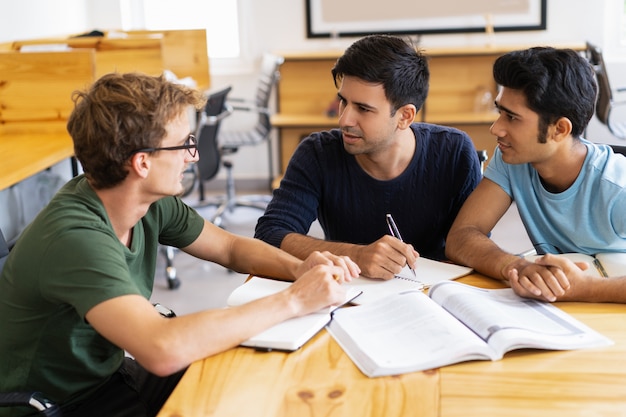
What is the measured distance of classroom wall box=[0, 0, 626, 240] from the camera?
5504mm

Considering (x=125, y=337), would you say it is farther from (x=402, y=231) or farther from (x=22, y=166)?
(x=22, y=166)

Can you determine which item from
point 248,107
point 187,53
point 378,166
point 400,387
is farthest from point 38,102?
point 400,387

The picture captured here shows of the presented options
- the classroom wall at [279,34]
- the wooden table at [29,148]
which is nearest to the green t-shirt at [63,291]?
the wooden table at [29,148]

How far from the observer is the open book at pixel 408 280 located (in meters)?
1.53

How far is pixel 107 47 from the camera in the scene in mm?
4328

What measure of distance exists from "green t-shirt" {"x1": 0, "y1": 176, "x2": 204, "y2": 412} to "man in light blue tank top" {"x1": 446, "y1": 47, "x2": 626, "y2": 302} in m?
0.79

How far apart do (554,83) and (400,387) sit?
0.92m

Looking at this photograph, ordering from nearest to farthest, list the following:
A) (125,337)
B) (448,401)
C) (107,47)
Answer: (448,401) < (125,337) < (107,47)

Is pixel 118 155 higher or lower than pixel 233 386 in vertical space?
higher

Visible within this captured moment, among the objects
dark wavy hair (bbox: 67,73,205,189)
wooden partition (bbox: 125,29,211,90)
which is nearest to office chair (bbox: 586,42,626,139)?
wooden partition (bbox: 125,29,211,90)

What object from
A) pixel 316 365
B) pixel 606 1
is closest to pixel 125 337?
pixel 316 365

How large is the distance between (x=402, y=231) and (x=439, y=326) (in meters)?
0.78

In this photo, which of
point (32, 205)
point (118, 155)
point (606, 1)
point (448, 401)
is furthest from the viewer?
point (606, 1)

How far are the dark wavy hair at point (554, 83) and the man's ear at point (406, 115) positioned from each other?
0.31 metres
